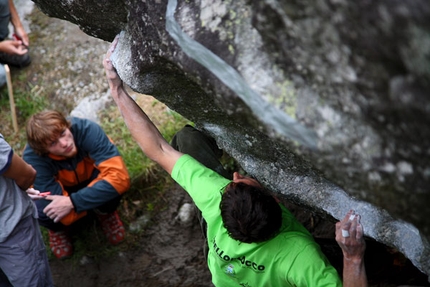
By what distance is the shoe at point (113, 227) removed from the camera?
4418mm

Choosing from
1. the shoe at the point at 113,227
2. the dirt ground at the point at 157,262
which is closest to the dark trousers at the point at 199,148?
the dirt ground at the point at 157,262

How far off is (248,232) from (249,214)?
92 millimetres

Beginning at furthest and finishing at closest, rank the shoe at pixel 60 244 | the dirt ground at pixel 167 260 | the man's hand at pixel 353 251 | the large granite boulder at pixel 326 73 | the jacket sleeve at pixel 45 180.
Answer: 1. the shoe at pixel 60 244
2. the jacket sleeve at pixel 45 180
3. the dirt ground at pixel 167 260
4. the man's hand at pixel 353 251
5. the large granite boulder at pixel 326 73

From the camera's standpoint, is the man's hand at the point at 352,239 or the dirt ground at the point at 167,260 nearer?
the man's hand at the point at 352,239

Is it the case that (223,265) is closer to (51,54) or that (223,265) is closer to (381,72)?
(381,72)

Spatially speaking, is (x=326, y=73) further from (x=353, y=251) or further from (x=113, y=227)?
(x=113, y=227)

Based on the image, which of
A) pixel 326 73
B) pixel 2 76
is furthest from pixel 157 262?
pixel 326 73

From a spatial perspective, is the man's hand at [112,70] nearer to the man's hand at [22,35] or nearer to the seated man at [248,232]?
the seated man at [248,232]

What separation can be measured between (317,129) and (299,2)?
38 cm

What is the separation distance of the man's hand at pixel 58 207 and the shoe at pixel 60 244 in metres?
0.42

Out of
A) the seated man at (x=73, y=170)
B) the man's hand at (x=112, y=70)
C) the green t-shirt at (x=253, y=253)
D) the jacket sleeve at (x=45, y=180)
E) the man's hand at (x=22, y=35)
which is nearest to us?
the green t-shirt at (x=253, y=253)

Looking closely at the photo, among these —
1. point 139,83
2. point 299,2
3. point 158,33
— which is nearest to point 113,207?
point 139,83

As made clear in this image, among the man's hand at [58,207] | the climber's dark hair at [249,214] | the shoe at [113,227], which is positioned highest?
the climber's dark hair at [249,214]

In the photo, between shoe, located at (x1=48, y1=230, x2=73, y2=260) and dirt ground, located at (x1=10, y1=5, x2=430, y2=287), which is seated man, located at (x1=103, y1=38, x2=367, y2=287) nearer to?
dirt ground, located at (x1=10, y1=5, x2=430, y2=287)
